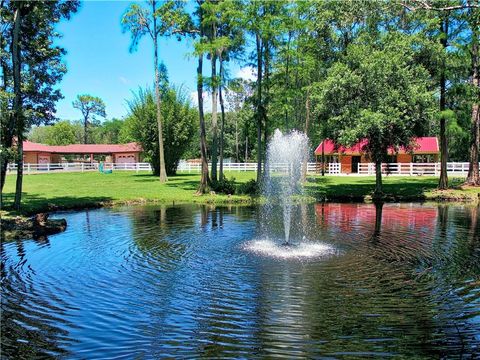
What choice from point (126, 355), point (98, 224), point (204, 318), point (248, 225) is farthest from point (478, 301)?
point (98, 224)

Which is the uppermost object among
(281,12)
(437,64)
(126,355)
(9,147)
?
(281,12)

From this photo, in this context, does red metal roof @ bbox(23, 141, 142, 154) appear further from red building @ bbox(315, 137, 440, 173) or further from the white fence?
red building @ bbox(315, 137, 440, 173)

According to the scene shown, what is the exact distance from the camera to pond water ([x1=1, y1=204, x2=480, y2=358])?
5801mm

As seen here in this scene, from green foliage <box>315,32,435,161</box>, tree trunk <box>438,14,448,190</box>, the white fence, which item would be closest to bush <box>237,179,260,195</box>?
green foliage <box>315,32,435,161</box>

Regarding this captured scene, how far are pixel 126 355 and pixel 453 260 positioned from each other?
8.03 m

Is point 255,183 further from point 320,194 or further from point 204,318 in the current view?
point 204,318

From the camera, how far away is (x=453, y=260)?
33.4 ft

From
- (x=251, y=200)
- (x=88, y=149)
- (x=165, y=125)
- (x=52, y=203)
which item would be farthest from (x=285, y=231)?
(x=88, y=149)

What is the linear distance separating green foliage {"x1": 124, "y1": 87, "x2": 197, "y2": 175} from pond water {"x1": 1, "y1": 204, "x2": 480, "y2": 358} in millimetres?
30135

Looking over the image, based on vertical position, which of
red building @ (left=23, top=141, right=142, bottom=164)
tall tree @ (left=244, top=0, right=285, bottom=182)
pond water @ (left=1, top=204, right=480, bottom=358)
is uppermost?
tall tree @ (left=244, top=0, right=285, bottom=182)

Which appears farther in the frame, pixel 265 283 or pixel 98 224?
pixel 98 224

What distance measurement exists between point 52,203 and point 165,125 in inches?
942

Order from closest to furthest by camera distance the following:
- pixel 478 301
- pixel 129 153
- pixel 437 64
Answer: pixel 478 301, pixel 437 64, pixel 129 153

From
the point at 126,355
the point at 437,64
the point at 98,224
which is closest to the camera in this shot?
the point at 126,355
